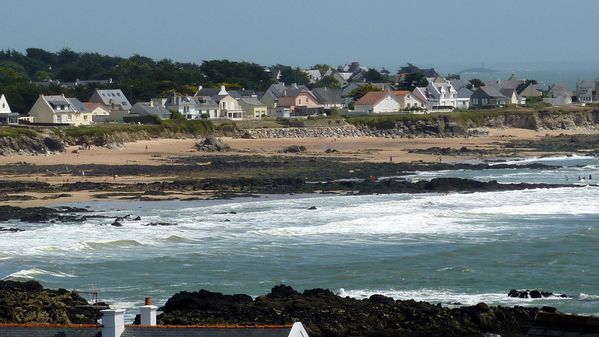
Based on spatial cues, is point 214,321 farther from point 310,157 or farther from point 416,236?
point 310,157

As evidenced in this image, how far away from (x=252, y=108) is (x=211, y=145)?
69.6ft

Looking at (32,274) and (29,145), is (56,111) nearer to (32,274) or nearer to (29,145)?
(29,145)

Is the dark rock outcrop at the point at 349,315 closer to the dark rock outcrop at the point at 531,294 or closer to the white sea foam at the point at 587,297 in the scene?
the dark rock outcrop at the point at 531,294

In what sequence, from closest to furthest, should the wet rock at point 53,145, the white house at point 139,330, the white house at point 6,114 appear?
the white house at point 139,330 → the wet rock at point 53,145 → the white house at point 6,114

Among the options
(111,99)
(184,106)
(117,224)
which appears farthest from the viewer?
(184,106)

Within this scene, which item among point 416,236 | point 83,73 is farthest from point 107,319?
point 83,73

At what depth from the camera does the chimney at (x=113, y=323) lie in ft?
33.5

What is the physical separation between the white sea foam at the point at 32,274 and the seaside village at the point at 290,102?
43993mm

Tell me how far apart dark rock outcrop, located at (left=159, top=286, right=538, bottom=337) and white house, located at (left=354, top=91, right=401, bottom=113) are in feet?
218

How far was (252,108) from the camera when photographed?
274ft

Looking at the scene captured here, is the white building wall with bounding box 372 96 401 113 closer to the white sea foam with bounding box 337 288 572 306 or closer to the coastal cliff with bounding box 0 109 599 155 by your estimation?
the coastal cliff with bounding box 0 109 599 155

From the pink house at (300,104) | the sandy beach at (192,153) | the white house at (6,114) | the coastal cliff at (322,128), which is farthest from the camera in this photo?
the pink house at (300,104)

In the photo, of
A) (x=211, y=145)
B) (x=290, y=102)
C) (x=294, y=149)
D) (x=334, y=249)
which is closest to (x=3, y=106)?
(x=211, y=145)

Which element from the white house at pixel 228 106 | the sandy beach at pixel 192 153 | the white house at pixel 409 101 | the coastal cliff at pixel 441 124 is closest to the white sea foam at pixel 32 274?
the sandy beach at pixel 192 153
